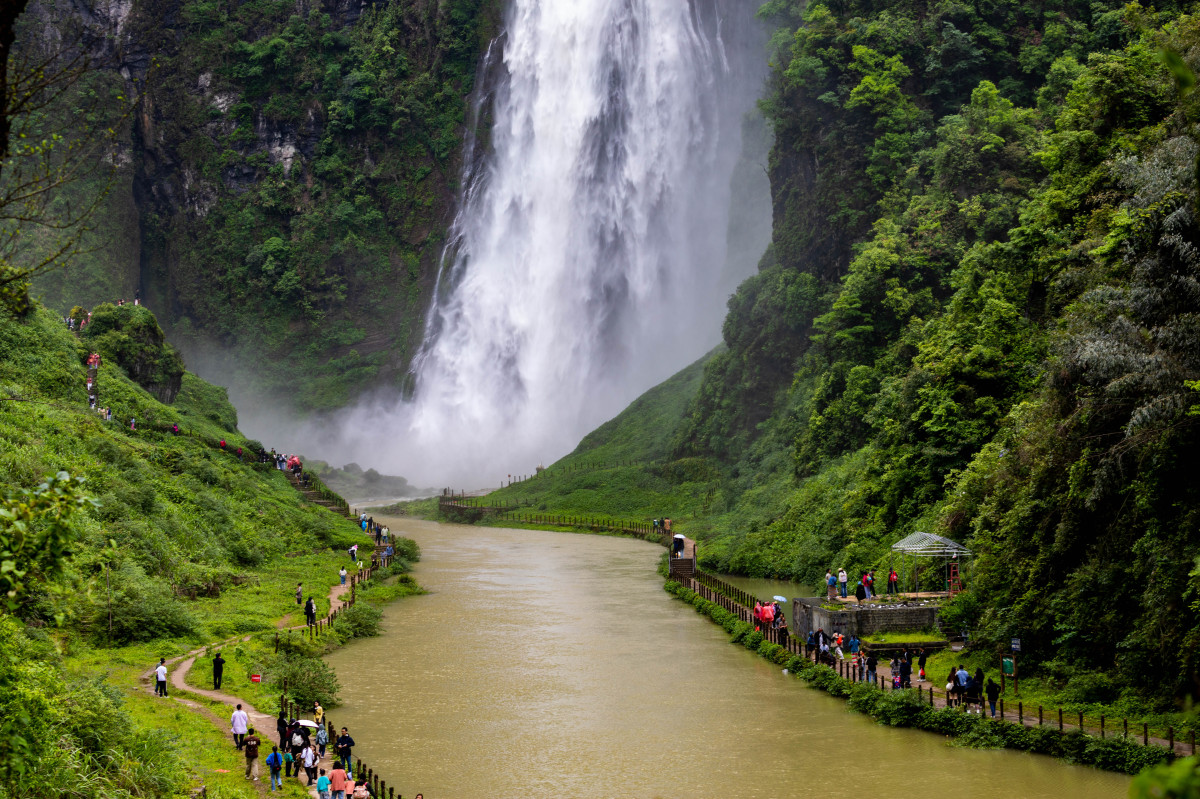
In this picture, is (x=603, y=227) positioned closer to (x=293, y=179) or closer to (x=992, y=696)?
(x=293, y=179)

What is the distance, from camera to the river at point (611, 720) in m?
20.1

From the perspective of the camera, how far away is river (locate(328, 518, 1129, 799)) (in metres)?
20.1

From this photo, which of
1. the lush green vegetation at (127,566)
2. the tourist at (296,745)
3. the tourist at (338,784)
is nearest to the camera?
the lush green vegetation at (127,566)

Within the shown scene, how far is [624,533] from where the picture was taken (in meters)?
64.7

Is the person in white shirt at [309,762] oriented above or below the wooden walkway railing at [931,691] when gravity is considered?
below

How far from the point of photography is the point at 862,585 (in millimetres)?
32156

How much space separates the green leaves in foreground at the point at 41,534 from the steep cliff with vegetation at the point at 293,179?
99639 mm

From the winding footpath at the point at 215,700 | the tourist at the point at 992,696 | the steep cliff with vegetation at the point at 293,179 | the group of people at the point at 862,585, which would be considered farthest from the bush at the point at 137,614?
the steep cliff with vegetation at the point at 293,179

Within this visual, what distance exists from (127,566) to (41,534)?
24228 mm

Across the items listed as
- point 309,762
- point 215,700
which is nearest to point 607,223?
point 215,700

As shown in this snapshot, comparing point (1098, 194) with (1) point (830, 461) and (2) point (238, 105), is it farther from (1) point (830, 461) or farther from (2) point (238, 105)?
(2) point (238, 105)

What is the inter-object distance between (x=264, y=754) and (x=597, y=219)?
78619mm

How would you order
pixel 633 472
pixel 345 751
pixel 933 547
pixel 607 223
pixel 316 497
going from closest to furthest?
pixel 345 751, pixel 933 547, pixel 316 497, pixel 633 472, pixel 607 223

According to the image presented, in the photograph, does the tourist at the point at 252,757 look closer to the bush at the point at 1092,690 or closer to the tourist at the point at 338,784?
the tourist at the point at 338,784
